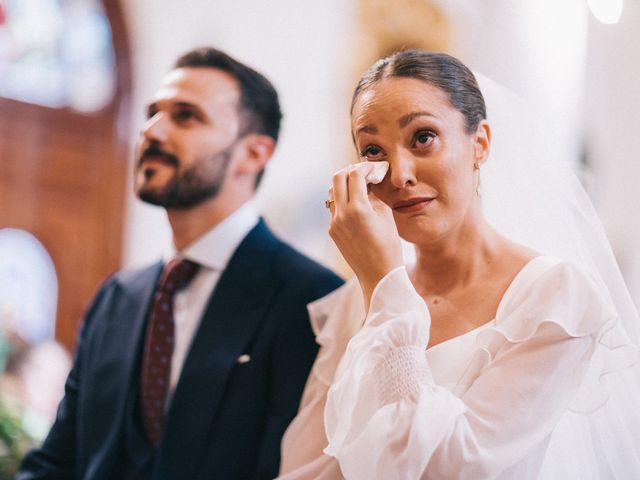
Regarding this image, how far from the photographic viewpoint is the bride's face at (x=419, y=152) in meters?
1.42

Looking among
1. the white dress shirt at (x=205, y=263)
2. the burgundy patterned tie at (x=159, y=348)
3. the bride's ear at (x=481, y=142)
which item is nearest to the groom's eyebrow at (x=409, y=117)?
the bride's ear at (x=481, y=142)

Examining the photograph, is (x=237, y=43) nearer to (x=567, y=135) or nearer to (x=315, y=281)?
(x=567, y=135)

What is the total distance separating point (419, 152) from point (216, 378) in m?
0.87

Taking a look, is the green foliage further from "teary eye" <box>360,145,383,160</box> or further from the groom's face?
"teary eye" <box>360,145,383,160</box>

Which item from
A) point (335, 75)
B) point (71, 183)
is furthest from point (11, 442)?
point (335, 75)

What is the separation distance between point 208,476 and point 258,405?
0.21 metres

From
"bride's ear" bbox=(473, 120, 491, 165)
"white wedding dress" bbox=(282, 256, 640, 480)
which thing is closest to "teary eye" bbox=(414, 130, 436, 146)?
"bride's ear" bbox=(473, 120, 491, 165)

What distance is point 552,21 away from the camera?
14.3 feet

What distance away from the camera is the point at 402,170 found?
4.63 ft

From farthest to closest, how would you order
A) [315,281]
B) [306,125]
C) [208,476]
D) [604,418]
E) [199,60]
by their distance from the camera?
[306,125] → [199,60] → [315,281] → [208,476] → [604,418]

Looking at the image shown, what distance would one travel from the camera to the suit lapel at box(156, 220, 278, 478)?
6.31 feet

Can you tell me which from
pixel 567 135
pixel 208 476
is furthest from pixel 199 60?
pixel 567 135

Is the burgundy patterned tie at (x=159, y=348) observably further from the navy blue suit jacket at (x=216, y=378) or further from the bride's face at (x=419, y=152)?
the bride's face at (x=419, y=152)

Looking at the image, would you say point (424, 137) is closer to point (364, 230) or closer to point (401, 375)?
point (364, 230)
